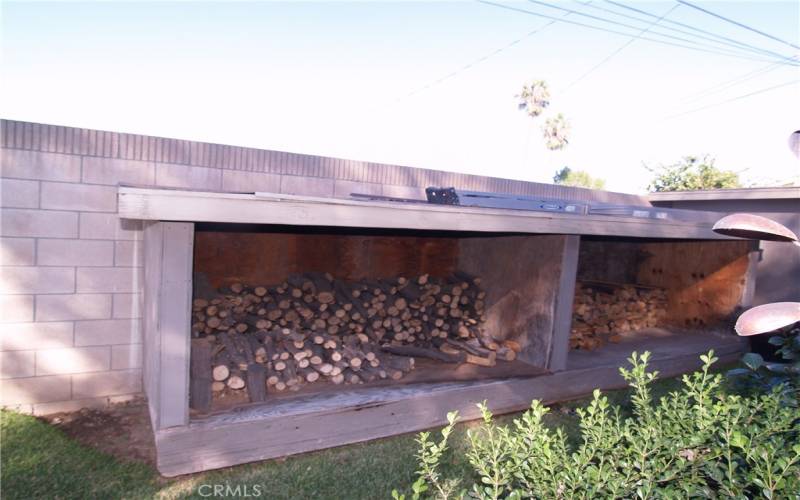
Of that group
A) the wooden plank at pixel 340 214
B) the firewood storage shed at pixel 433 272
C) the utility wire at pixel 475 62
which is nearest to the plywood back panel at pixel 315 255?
the firewood storage shed at pixel 433 272

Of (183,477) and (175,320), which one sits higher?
(175,320)

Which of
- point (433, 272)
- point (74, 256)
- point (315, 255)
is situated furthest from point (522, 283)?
point (74, 256)

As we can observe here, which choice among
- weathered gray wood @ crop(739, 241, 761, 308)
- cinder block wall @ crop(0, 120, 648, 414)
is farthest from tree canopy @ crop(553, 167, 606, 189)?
cinder block wall @ crop(0, 120, 648, 414)

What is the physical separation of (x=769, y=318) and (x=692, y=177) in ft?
68.2

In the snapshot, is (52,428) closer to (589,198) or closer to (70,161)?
(70,161)

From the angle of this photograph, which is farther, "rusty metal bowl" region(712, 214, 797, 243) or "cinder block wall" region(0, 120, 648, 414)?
"cinder block wall" region(0, 120, 648, 414)

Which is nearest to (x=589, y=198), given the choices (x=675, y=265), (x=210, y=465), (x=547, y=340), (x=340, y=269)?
(x=675, y=265)

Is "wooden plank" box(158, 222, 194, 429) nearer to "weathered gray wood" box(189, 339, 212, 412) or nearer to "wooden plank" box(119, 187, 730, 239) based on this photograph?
"wooden plank" box(119, 187, 730, 239)

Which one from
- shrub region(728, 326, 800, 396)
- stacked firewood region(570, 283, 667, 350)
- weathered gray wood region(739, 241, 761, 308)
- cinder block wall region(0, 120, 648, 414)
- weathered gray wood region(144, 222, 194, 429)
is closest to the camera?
shrub region(728, 326, 800, 396)

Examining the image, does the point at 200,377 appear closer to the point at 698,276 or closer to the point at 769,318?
the point at 769,318

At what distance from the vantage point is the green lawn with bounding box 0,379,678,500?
3.14m

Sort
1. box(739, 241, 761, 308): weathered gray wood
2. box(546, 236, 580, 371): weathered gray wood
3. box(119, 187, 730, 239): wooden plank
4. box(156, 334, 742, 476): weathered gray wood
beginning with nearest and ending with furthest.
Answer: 1. box(119, 187, 730, 239): wooden plank
2. box(156, 334, 742, 476): weathered gray wood
3. box(546, 236, 580, 371): weathered gray wood
4. box(739, 241, 761, 308): weathered gray wood

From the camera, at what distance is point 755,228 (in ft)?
4.31

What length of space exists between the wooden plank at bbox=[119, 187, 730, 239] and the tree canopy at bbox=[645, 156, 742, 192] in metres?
16.0
